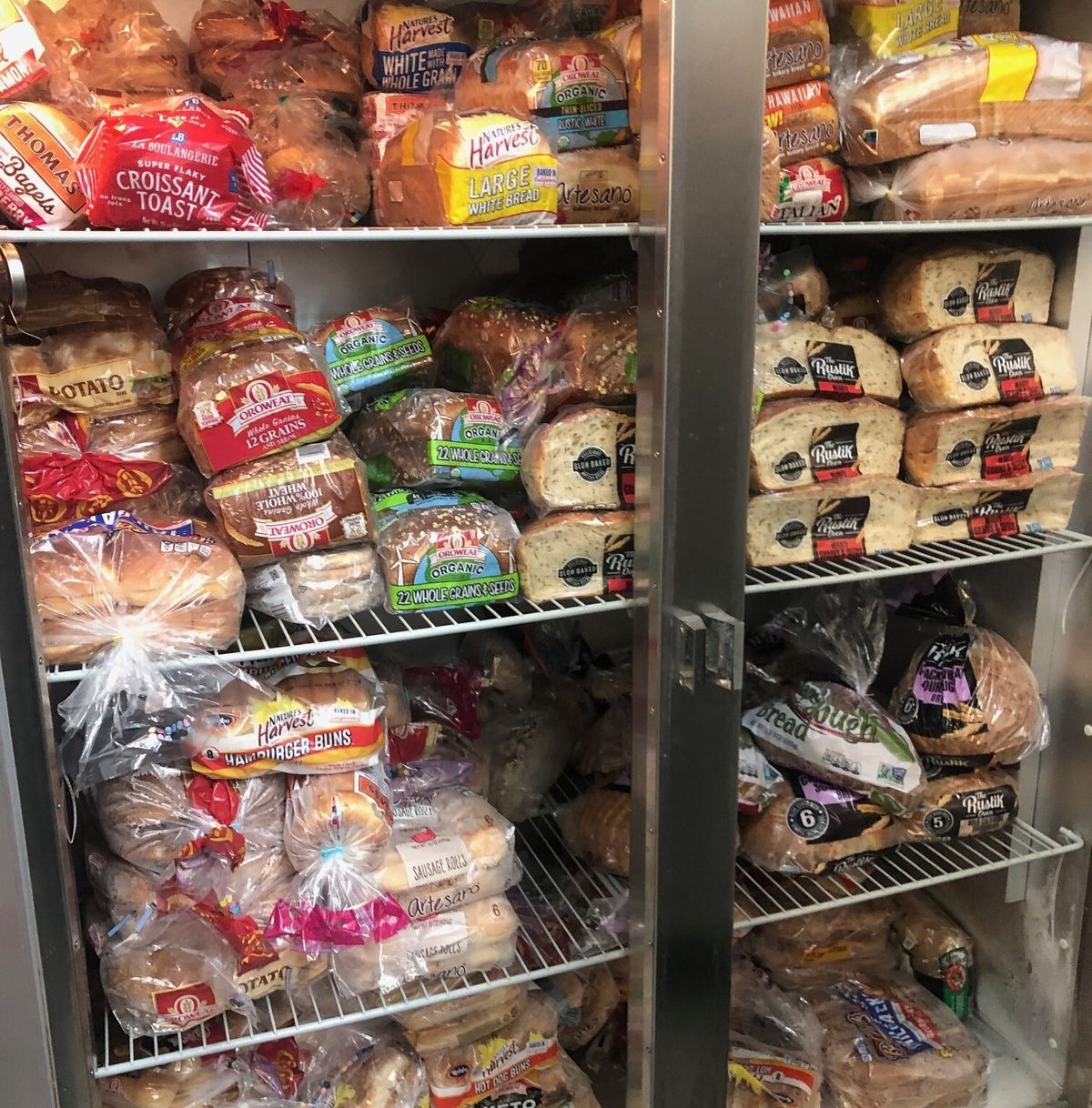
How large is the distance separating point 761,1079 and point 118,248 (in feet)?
5.23

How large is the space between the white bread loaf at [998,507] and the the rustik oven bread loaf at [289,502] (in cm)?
83

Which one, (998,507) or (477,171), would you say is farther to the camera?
(998,507)

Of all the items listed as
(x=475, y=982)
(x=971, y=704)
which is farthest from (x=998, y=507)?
(x=475, y=982)

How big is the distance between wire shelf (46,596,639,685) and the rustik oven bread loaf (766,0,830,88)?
0.73m

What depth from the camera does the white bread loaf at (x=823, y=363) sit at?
4.67 ft

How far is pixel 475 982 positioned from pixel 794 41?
132cm

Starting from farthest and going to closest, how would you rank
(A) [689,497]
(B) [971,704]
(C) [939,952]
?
(C) [939,952], (B) [971,704], (A) [689,497]

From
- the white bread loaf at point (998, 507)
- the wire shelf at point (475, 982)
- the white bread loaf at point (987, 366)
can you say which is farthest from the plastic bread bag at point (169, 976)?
the white bread loaf at point (987, 366)

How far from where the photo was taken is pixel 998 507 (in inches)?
61.6

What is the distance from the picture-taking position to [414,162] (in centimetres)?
125

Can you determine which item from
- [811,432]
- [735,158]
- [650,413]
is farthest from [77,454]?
[811,432]

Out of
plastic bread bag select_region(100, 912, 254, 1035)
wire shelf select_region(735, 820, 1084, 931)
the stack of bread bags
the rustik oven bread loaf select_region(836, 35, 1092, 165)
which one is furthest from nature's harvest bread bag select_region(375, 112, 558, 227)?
wire shelf select_region(735, 820, 1084, 931)

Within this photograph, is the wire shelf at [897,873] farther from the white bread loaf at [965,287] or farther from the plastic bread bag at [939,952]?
the white bread loaf at [965,287]

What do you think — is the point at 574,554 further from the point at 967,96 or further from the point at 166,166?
the point at 967,96
